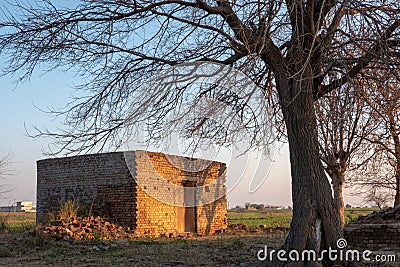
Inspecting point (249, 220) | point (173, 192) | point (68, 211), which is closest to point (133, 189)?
point (68, 211)

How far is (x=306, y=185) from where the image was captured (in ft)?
23.9

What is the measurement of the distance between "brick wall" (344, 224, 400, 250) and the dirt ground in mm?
2242

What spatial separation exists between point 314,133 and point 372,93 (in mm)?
1060

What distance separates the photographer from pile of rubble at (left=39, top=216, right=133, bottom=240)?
13.1m

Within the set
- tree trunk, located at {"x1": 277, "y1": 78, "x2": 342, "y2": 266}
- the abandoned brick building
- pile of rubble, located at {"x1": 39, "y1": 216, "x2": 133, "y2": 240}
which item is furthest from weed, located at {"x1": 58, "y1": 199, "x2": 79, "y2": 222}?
tree trunk, located at {"x1": 277, "y1": 78, "x2": 342, "y2": 266}

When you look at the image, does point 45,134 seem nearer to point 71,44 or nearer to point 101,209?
point 71,44

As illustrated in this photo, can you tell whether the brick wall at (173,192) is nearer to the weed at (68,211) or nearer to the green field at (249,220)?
the weed at (68,211)

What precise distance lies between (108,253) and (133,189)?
506 centimetres

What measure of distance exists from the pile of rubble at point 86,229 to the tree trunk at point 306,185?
764cm

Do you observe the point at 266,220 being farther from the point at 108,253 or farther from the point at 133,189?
the point at 108,253

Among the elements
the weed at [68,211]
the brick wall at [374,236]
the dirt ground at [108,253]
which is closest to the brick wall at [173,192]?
the weed at [68,211]

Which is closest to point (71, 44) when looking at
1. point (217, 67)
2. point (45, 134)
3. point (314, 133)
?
point (45, 134)

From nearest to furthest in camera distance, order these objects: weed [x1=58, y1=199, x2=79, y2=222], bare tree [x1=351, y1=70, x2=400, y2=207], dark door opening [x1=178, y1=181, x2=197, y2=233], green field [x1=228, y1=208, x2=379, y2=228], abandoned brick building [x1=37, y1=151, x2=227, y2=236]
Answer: bare tree [x1=351, y1=70, x2=400, y2=207]
weed [x1=58, y1=199, x2=79, y2=222]
abandoned brick building [x1=37, y1=151, x2=227, y2=236]
dark door opening [x1=178, y1=181, x2=197, y2=233]
green field [x1=228, y1=208, x2=379, y2=228]

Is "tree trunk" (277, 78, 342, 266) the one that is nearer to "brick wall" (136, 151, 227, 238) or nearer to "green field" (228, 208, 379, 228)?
"brick wall" (136, 151, 227, 238)
